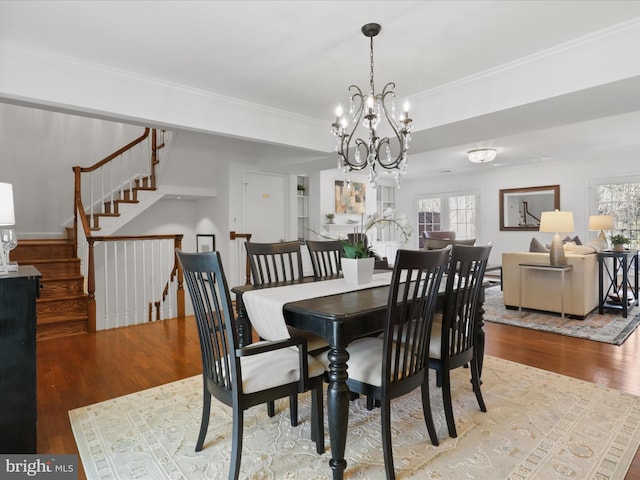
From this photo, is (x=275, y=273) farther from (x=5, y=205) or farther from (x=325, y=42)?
(x=325, y=42)

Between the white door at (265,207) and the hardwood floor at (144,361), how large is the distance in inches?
97.1

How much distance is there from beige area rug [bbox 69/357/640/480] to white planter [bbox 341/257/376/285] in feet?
2.68

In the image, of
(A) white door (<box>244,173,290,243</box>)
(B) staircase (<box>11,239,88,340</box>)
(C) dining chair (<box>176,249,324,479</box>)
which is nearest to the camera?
(C) dining chair (<box>176,249,324,479</box>)

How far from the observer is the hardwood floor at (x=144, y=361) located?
2.52m

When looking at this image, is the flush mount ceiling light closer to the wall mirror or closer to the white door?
the wall mirror

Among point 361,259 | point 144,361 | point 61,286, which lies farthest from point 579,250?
point 61,286

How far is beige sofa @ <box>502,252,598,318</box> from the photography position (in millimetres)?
4488

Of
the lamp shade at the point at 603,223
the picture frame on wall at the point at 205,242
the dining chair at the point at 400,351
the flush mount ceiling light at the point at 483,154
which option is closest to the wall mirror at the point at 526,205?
the lamp shade at the point at 603,223

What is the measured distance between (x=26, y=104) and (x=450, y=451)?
12.7 ft

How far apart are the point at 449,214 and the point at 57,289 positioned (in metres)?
7.94

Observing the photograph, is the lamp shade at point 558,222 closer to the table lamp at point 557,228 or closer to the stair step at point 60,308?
the table lamp at point 557,228

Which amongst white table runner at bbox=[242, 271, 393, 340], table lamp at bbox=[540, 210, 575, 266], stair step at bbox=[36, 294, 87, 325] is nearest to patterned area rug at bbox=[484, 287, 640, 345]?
table lamp at bbox=[540, 210, 575, 266]

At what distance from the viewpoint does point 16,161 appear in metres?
5.34

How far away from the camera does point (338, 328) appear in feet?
5.59
